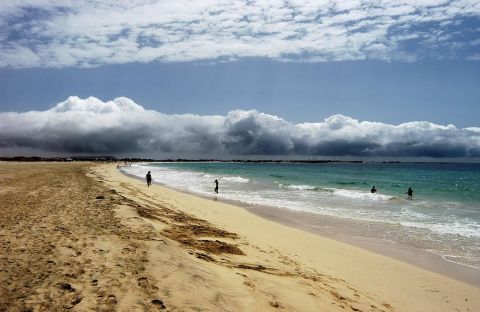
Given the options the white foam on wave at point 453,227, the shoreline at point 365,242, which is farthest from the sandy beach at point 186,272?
the white foam on wave at point 453,227

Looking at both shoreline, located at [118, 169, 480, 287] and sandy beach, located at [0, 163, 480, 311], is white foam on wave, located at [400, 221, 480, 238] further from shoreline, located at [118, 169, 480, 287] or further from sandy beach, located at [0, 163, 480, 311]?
sandy beach, located at [0, 163, 480, 311]

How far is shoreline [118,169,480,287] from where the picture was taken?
33.9 feet

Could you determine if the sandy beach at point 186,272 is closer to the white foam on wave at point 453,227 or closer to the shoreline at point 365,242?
the shoreline at point 365,242

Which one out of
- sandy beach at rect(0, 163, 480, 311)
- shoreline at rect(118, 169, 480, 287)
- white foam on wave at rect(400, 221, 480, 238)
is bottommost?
white foam on wave at rect(400, 221, 480, 238)

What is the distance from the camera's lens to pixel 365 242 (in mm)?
13930

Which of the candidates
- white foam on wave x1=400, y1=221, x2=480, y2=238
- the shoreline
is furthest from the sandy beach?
white foam on wave x1=400, y1=221, x2=480, y2=238

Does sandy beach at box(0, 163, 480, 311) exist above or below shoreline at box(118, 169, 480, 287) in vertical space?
above

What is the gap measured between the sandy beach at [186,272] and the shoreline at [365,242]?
2.03 ft

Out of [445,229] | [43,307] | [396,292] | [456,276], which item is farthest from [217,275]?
[445,229]

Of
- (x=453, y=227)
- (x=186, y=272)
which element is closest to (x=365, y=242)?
(x=453, y=227)

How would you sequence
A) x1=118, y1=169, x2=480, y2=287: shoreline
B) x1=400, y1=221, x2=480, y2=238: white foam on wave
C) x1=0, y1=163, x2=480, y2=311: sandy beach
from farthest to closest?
1. x1=400, y1=221, x2=480, y2=238: white foam on wave
2. x1=118, y1=169, x2=480, y2=287: shoreline
3. x1=0, y1=163, x2=480, y2=311: sandy beach

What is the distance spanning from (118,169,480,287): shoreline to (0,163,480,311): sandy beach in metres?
0.62

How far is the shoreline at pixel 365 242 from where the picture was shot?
10345mm

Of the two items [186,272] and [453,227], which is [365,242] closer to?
[453,227]
